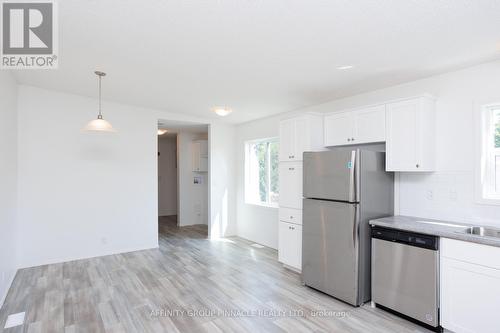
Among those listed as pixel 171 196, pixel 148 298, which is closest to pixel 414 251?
pixel 148 298

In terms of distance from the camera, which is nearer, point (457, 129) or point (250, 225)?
point (457, 129)

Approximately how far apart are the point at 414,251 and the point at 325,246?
95 cm

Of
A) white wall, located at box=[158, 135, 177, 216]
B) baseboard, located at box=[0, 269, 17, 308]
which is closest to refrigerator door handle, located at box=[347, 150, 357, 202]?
baseboard, located at box=[0, 269, 17, 308]

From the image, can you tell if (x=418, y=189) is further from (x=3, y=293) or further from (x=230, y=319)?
(x=3, y=293)

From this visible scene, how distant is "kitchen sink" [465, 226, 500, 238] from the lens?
2600mm

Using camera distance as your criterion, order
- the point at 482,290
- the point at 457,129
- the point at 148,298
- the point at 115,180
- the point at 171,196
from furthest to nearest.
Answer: the point at 171,196
the point at 115,180
the point at 148,298
the point at 457,129
the point at 482,290

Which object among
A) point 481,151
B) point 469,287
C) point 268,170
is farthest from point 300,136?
point 469,287

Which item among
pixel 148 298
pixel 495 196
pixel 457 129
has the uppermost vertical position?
pixel 457 129

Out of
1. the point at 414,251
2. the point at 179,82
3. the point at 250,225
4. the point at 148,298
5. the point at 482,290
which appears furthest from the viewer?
the point at 250,225

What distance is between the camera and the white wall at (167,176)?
8.97 m

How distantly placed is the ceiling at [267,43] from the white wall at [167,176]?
5080 mm

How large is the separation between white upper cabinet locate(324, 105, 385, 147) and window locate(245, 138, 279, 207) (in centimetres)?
172

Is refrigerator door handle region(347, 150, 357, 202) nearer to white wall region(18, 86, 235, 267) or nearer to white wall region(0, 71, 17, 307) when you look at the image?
white wall region(18, 86, 235, 267)

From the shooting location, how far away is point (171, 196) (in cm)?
910
